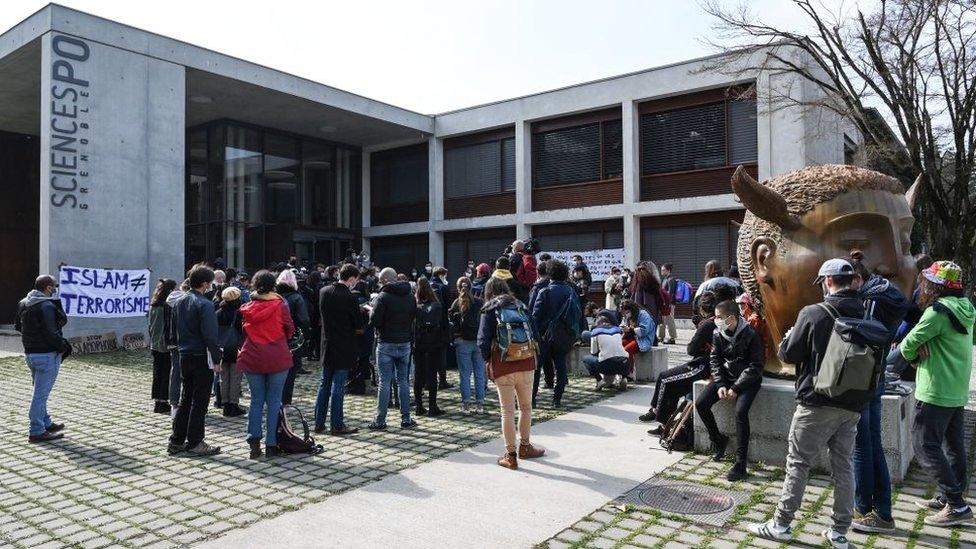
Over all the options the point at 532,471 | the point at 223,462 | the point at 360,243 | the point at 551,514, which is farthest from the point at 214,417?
the point at 360,243

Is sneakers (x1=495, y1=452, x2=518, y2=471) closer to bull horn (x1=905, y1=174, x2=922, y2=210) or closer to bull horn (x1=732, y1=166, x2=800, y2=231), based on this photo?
bull horn (x1=732, y1=166, x2=800, y2=231)

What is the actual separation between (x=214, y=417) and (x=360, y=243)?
60.1 ft

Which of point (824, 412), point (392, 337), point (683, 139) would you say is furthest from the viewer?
point (683, 139)

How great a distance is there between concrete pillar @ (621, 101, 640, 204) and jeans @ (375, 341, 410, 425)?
1353 centimetres

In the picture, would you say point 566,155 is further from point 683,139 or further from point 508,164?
point 683,139

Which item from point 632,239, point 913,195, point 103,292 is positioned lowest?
point 103,292

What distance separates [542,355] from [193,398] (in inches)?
164

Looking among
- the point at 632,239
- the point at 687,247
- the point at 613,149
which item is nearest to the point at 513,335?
the point at 687,247

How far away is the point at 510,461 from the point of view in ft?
18.9

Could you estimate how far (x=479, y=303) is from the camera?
8688mm

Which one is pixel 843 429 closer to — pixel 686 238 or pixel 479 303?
pixel 479 303

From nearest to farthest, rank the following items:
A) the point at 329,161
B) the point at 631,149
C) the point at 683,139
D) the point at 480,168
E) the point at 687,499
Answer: the point at 687,499 < the point at 683,139 < the point at 631,149 < the point at 480,168 < the point at 329,161

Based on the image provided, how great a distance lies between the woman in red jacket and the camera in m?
6.07

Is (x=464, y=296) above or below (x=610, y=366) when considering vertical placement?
above
